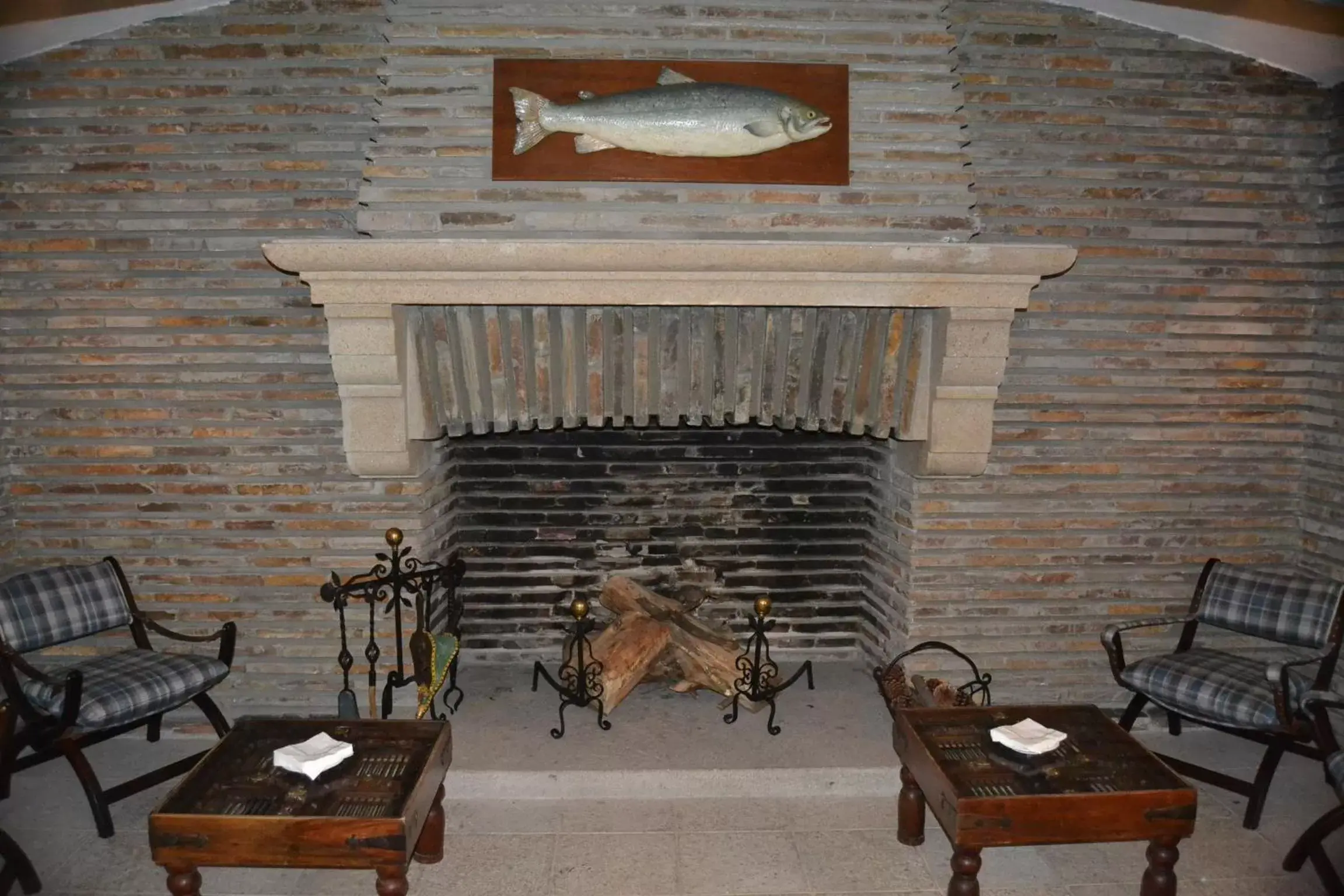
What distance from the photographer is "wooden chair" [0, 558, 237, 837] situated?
3.13 meters

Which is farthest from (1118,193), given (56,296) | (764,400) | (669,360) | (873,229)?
(56,296)

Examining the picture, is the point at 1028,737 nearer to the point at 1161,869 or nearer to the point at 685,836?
the point at 1161,869

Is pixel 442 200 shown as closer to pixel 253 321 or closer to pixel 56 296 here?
pixel 253 321

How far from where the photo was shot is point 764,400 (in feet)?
12.3

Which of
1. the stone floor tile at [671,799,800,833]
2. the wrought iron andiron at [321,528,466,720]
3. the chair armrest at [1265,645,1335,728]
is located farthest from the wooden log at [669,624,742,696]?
the chair armrest at [1265,645,1335,728]

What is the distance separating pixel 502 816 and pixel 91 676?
1742mm

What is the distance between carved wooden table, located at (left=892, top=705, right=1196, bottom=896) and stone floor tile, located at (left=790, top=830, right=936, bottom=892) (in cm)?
18

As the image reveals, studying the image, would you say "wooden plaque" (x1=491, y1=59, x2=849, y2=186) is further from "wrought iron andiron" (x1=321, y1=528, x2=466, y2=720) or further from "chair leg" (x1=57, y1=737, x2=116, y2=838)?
"chair leg" (x1=57, y1=737, x2=116, y2=838)

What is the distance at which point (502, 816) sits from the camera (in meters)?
3.28

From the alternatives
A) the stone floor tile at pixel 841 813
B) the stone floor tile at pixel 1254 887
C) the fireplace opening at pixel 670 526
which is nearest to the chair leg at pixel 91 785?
the fireplace opening at pixel 670 526

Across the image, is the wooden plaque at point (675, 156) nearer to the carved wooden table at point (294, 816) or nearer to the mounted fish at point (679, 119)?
the mounted fish at point (679, 119)

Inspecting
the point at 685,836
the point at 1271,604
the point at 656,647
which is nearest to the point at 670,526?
the point at 656,647

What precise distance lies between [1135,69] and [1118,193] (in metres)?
0.54

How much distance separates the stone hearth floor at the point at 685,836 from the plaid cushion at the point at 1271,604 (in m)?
0.58
